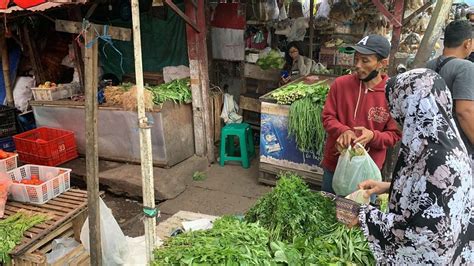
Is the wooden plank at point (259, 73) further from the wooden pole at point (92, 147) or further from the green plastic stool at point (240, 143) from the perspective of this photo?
the wooden pole at point (92, 147)

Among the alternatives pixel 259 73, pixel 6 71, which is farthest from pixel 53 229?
pixel 6 71

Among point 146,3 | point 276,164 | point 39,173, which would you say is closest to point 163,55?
point 146,3

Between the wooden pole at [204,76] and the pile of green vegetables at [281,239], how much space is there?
13.4 feet

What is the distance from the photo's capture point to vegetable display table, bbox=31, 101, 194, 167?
20.3ft

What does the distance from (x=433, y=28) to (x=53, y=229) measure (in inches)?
158

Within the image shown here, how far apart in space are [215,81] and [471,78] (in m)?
5.92

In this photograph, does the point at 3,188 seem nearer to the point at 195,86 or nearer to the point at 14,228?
the point at 14,228

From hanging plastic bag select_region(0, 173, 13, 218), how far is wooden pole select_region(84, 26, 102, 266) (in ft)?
4.05

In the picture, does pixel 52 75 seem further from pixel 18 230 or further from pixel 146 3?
pixel 18 230

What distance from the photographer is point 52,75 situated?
29.0 ft

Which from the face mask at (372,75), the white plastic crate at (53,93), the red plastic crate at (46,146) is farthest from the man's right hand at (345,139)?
the white plastic crate at (53,93)

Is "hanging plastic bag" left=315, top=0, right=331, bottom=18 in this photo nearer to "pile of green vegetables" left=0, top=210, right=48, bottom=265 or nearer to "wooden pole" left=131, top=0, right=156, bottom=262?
"wooden pole" left=131, top=0, right=156, bottom=262

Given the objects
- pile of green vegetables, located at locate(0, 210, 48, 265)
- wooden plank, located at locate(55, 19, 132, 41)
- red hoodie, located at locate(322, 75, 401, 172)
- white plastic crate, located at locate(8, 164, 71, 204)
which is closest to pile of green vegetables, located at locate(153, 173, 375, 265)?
red hoodie, located at locate(322, 75, 401, 172)

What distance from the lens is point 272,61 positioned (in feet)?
24.3
